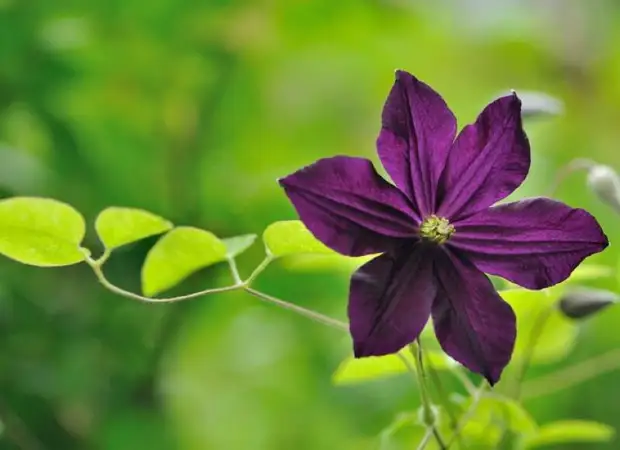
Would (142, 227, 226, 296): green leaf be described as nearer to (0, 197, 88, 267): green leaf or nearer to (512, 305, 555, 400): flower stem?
(0, 197, 88, 267): green leaf

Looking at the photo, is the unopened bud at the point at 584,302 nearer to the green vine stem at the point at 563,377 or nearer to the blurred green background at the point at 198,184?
the green vine stem at the point at 563,377

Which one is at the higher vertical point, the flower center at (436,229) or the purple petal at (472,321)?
the flower center at (436,229)

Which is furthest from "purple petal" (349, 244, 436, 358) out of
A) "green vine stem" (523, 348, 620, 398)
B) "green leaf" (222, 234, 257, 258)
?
"green vine stem" (523, 348, 620, 398)

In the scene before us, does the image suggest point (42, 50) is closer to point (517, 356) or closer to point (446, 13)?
point (517, 356)

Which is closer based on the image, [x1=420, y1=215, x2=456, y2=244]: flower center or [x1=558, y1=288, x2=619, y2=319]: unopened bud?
[x1=420, y1=215, x2=456, y2=244]: flower center

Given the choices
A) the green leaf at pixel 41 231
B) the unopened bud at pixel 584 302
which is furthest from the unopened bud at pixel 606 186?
the green leaf at pixel 41 231

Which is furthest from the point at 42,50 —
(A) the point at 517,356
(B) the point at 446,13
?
(B) the point at 446,13
